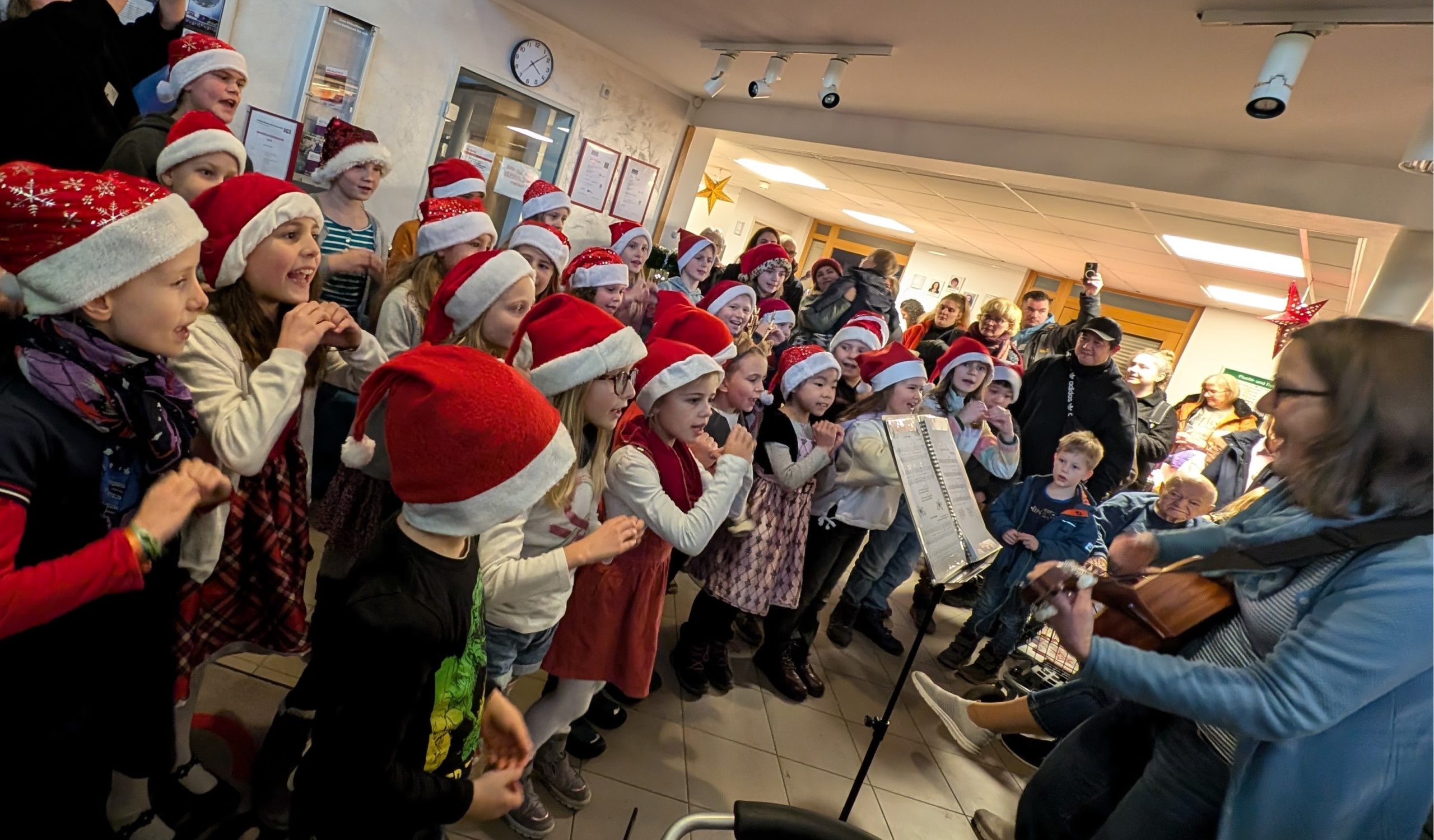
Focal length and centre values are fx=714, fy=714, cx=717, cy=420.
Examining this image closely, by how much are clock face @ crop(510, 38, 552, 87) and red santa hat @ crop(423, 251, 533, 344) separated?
3.27 m

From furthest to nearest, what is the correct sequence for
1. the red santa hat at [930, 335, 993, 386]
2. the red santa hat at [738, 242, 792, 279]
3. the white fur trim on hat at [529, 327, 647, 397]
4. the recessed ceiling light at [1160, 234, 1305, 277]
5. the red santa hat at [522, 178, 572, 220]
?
the recessed ceiling light at [1160, 234, 1305, 277] < the red santa hat at [738, 242, 792, 279] < the red santa hat at [522, 178, 572, 220] < the red santa hat at [930, 335, 993, 386] < the white fur trim on hat at [529, 327, 647, 397]

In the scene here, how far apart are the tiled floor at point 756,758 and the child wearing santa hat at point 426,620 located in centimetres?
87

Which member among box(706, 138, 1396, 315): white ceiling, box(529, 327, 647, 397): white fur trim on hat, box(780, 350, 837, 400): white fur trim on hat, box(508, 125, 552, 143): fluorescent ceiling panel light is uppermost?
box(706, 138, 1396, 315): white ceiling

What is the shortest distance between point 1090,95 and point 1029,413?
1.66 m

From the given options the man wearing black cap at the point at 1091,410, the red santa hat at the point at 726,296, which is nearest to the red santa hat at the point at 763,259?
the red santa hat at the point at 726,296

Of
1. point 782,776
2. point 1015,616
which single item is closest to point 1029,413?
point 1015,616

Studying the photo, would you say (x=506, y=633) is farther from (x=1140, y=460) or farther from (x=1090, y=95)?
(x=1140, y=460)

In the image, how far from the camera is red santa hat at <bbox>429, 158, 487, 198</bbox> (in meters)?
3.35

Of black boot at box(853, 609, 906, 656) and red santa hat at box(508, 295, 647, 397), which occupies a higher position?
red santa hat at box(508, 295, 647, 397)

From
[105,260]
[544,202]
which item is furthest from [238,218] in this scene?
[544,202]

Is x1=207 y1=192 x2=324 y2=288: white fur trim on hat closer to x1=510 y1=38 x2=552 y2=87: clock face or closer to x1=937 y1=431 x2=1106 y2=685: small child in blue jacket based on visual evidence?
x1=937 y1=431 x2=1106 y2=685: small child in blue jacket

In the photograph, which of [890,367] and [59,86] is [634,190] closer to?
[890,367]

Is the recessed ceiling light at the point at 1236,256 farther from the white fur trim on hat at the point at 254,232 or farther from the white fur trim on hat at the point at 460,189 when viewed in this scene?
the white fur trim on hat at the point at 254,232

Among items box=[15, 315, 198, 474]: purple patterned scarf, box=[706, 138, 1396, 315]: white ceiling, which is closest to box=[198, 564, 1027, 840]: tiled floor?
box=[15, 315, 198, 474]: purple patterned scarf
